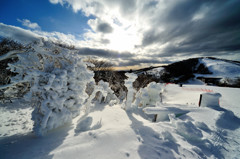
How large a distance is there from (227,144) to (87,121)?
17.6 feet

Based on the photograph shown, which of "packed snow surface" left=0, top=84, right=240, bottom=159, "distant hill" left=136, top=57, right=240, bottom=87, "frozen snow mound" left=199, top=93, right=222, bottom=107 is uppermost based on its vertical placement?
"distant hill" left=136, top=57, right=240, bottom=87

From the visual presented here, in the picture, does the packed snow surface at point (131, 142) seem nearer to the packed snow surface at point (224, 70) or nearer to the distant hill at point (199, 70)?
the distant hill at point (199, 70)

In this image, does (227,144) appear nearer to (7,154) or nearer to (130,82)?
(130,82)

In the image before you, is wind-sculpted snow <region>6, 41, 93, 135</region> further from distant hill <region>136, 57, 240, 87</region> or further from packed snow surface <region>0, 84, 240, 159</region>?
distant hill <region>136, 57, 240, 87</region>

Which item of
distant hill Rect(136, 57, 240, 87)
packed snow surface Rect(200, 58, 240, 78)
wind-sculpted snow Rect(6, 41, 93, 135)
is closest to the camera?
wind-sculpted snow Rect(6, 41, 93, 135)

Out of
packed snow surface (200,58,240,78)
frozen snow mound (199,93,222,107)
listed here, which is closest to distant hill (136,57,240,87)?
packed snow surface (200,58,240,78)

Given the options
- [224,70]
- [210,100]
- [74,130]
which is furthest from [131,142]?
[224,70]

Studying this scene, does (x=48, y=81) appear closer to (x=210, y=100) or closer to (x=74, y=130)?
(x=74, y=130)

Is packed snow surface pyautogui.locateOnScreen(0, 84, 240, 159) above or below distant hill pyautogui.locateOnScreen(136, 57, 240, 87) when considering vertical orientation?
below

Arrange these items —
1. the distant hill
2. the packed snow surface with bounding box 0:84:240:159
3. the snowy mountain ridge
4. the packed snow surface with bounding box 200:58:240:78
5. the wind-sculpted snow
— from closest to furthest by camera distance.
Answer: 1. the packed snow surface with bounding box 0:84:240:159
2. the snowy mountain ridge
3. the wind-sculpted snow
4. the distant hill
5. the packed snow surface with bounding box 200:58:240:78

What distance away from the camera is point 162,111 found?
5180mm

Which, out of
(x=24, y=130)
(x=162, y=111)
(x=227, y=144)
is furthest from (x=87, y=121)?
(x=227, y=144)

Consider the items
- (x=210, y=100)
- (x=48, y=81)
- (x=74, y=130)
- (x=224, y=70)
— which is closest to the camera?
(x=48, y=81)

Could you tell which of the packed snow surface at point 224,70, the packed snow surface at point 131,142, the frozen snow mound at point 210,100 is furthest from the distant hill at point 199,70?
the packed snow surface at point 131,142
